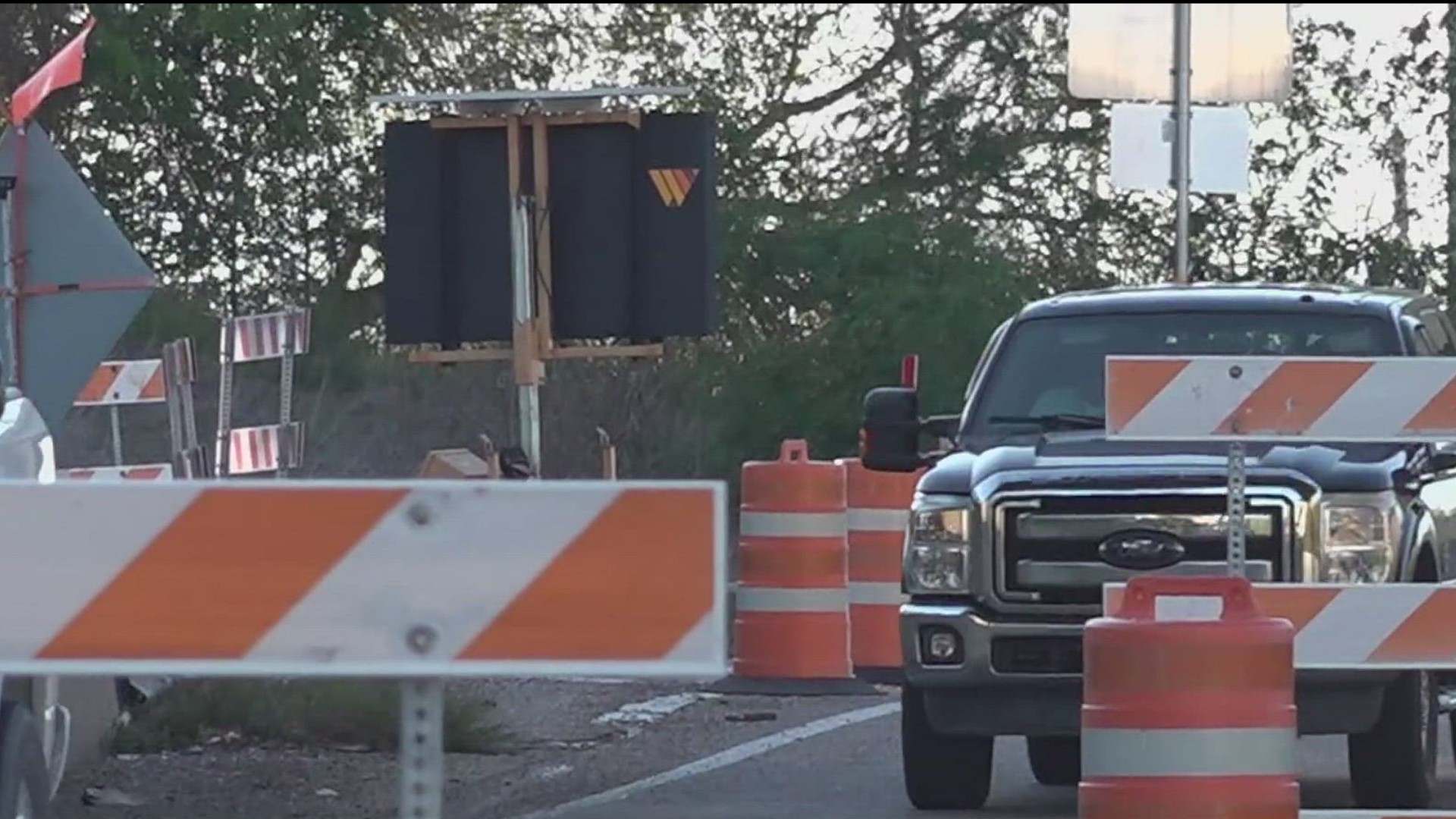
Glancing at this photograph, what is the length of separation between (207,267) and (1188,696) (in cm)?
2351

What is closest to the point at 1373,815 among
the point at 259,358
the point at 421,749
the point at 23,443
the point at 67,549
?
the point at 421,749

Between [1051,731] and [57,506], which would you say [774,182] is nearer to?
[1051,731]

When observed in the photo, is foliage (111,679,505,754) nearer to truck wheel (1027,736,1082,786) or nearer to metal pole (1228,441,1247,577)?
truck wheel (1027,736,1082,786)

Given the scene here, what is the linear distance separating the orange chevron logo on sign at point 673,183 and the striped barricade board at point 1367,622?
7482 mm

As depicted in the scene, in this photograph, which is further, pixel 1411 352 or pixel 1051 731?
pixel 1411 352

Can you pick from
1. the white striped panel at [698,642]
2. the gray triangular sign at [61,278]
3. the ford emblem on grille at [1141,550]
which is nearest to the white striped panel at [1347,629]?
the ford emblem on grille at [1141,550]

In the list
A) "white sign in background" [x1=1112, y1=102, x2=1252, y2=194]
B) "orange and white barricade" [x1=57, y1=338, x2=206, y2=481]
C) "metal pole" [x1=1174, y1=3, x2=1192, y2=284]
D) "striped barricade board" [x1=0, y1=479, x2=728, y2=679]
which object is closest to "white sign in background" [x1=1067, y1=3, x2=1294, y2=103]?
"metal pole" [x1=1174, y1=3, x2=1192, y2=284]

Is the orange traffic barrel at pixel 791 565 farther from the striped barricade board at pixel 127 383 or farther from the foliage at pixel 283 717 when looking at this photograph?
the striped barricade board at pixel 127 383

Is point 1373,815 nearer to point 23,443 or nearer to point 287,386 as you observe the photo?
point 23,443

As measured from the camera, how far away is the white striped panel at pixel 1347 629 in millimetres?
8500

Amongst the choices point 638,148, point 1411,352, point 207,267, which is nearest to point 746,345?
point 207,267

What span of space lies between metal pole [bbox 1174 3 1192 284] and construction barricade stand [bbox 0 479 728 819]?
38.0ft

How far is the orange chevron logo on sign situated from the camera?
622 inches

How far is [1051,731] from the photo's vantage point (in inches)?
404
